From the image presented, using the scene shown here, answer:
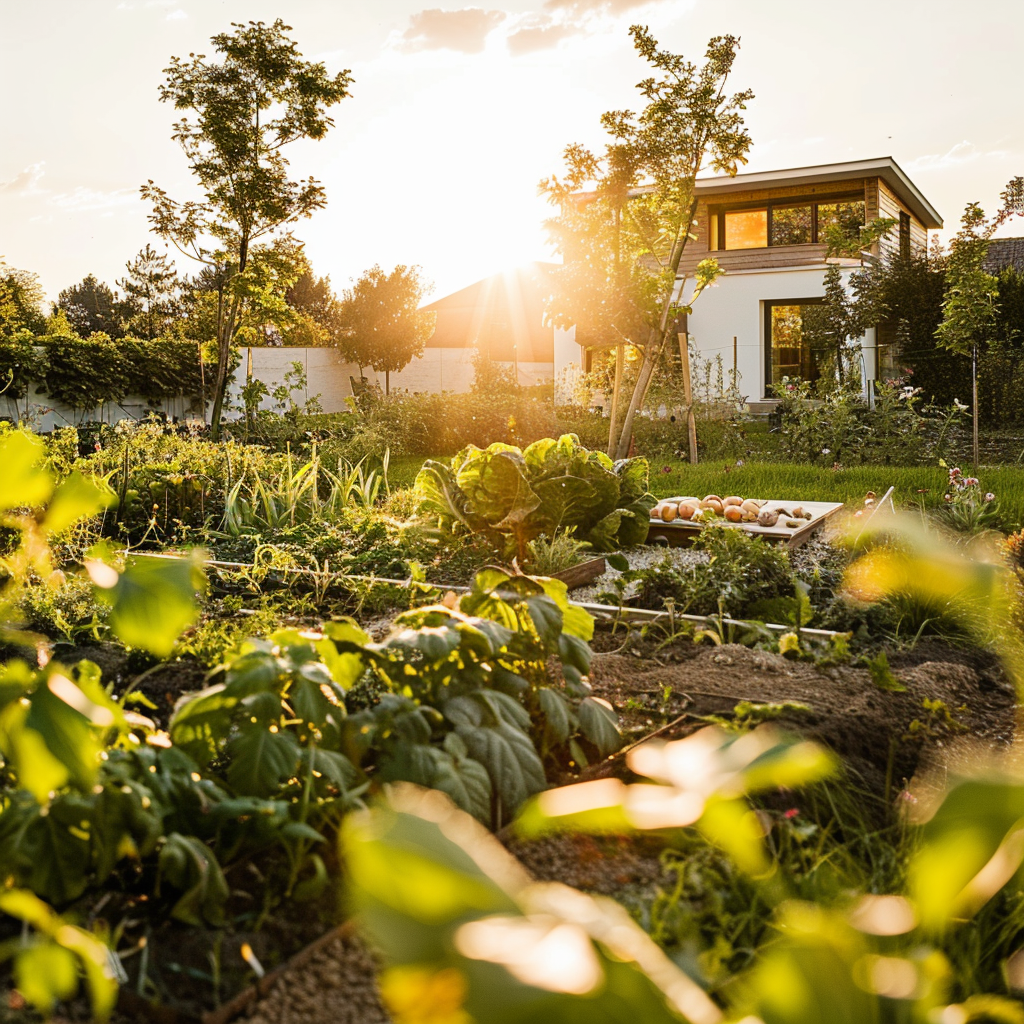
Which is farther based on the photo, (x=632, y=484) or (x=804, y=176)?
(x=804, y=176)

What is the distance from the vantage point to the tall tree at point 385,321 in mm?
28062

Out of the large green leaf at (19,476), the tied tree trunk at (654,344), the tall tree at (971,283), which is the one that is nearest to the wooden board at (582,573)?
the large green leaf at (19,476)

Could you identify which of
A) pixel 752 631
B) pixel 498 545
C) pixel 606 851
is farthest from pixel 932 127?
pixel 606 851

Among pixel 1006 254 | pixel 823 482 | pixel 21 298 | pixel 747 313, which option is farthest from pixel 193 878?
pixel 21 298

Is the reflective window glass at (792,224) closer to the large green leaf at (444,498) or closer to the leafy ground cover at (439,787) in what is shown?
the large green leaf at (444,498)

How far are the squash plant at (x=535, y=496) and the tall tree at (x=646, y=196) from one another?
4.10 meters

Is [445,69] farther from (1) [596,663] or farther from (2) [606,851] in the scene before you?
(2) [606,851]

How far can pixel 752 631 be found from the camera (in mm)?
3324

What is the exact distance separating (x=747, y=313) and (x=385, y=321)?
1369 cm

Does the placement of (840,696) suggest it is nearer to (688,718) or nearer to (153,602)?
(688,718)

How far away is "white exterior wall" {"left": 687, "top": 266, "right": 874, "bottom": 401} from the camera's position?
18406 mm

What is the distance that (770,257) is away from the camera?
61.3ft

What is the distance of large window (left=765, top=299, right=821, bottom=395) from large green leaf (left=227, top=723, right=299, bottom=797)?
1847cm

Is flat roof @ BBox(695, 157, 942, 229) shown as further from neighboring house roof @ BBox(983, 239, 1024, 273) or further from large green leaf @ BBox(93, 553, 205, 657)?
large green leaf @ BBox(93, 553, 205, 657)
